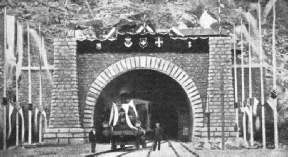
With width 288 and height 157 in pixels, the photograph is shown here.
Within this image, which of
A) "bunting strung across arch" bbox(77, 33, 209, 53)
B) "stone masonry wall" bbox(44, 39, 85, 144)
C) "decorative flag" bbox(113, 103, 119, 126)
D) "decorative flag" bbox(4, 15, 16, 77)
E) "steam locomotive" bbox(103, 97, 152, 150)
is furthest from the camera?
"bunting strung across arch" bbox(77, 33, 209, 53)

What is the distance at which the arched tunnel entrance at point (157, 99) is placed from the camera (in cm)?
1727

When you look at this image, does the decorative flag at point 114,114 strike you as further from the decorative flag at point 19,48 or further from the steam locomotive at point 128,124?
the decorative flag at point 19,48

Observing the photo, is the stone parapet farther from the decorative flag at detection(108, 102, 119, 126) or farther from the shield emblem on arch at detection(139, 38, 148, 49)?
the shield emblem on arch at detection(139, 38, 148, 49)

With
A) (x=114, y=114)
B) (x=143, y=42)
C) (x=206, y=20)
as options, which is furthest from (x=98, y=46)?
(x=206, y=20)

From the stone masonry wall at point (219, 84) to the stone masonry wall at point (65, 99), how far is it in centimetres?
385

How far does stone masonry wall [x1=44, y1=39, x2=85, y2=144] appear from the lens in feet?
51.7

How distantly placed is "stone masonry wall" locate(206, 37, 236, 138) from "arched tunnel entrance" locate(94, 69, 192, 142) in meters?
1.42

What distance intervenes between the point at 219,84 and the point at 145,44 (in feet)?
8.26

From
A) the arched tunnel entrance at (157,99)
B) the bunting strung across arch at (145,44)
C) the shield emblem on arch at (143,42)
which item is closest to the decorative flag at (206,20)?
the bunting strung across arch at (145,44)

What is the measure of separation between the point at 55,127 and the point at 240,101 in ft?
18.0

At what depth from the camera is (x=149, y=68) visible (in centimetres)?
1644

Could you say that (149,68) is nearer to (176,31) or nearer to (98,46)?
(176,31)

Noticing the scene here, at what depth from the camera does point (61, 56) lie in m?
16.2

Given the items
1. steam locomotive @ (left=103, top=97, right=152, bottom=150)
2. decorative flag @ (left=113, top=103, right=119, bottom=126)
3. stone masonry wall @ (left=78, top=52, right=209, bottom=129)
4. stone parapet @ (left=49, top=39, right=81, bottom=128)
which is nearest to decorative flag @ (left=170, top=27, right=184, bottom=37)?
stone masonry wall @ (left=78, top=52, right=209, bottom=129)
